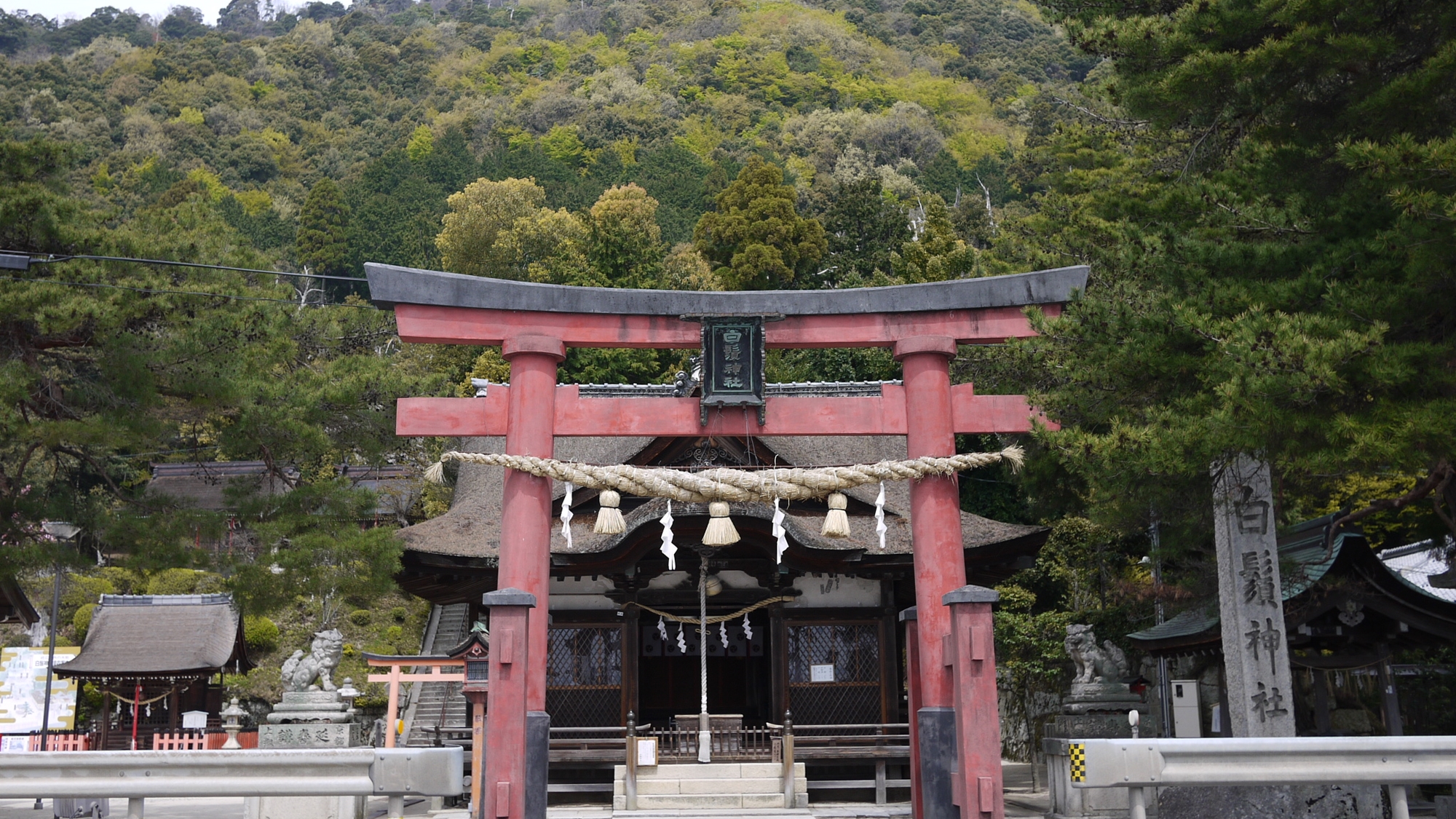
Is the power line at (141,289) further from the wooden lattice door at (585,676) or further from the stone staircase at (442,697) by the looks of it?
the stone staircase at (442,697)

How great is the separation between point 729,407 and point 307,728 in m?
5.51

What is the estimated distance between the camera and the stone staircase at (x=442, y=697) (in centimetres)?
1942

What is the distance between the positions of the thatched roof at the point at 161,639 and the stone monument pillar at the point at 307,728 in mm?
11011

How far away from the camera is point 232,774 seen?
4348 millimetres

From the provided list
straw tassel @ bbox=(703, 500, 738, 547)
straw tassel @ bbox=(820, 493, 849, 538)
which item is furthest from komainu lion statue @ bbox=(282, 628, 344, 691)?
straw tassel @ bbox=(820, 493, 849, 538)

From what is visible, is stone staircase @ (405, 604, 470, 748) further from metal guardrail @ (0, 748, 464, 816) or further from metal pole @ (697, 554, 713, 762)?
metal guardrail @ (0, 748, 464, 816)

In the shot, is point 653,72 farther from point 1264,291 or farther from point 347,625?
point 1264,291

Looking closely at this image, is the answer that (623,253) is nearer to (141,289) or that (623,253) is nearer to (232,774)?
(141,289)

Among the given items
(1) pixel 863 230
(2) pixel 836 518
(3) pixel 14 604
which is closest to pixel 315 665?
(3) pixel 14 604

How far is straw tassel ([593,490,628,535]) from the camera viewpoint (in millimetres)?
11086

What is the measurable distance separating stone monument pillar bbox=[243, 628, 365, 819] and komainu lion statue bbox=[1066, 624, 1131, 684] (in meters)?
7.54

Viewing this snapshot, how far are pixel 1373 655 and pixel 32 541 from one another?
14.8 meters

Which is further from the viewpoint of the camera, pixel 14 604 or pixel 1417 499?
pixel 14 604

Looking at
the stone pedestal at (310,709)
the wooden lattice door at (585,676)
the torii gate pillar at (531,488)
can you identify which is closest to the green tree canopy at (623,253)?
the wooden lattice door at (585,676)
